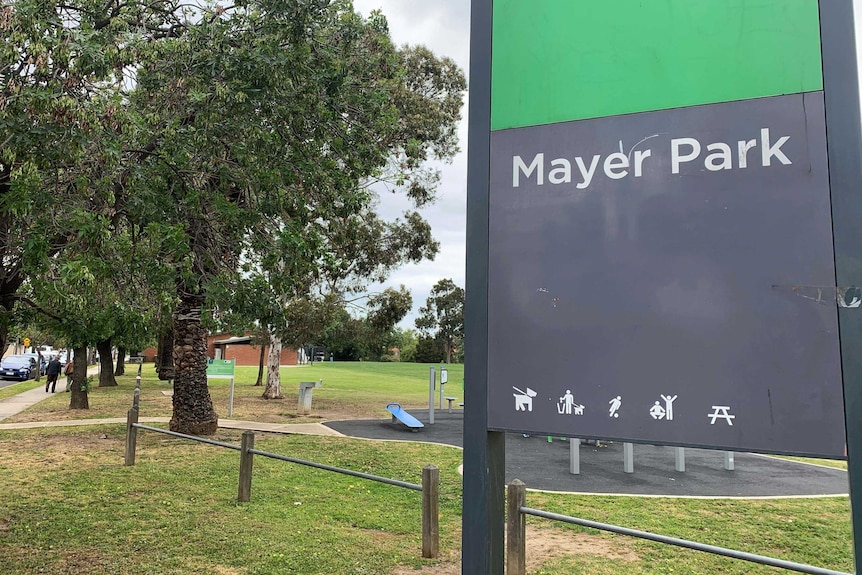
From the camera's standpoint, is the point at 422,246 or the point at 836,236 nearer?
the point at 836,236

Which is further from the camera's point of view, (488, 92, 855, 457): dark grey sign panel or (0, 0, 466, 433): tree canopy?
(0, 0, 466, 433): tree canopy

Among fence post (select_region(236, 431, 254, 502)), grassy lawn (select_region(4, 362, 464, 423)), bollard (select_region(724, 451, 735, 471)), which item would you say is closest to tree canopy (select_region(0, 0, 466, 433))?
fence post (select_region(236, 431, 254, 502))

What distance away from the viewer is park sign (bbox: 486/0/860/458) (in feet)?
7.85

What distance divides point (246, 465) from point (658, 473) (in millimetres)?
7266

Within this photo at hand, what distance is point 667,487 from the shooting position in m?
10.2

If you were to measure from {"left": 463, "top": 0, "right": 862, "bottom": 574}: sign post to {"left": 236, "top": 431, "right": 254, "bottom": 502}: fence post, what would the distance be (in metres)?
5.89

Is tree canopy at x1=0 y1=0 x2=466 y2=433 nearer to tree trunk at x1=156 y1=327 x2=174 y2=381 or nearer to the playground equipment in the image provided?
the playground equipment

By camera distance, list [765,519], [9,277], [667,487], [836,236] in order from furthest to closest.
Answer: [667,487] < [765,519] < [9,277] < [836,236]

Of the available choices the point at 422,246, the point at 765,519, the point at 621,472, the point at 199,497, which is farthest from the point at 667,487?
the point at 422,246

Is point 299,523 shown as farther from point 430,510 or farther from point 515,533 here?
point 515,533

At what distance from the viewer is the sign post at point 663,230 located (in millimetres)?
2373

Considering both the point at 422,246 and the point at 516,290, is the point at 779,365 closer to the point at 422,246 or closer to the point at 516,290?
the point at 516,290

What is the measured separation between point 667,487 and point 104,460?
9648 millimetres

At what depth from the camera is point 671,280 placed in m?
2.60
